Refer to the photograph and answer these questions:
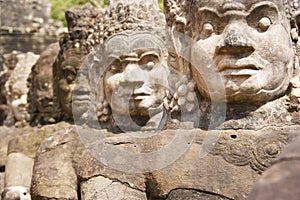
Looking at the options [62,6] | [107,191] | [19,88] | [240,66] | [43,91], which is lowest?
[19,88]

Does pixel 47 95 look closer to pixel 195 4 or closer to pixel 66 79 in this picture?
pixel 66 79

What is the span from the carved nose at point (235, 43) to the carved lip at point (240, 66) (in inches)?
1.9

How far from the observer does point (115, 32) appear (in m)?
5.60

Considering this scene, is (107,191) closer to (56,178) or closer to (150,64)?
(56,178)

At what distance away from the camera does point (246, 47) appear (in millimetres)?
3619

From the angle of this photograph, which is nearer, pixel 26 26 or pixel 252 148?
pixel 252 148

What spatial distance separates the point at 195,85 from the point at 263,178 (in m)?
1.74

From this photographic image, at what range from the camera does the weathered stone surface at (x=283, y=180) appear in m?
2.04

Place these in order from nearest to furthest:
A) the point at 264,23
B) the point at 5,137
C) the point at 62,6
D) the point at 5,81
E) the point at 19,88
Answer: the point at 264,23 < the point at 5,137 < the point at 19,88 < the point at 5,81 < the point at 62,6

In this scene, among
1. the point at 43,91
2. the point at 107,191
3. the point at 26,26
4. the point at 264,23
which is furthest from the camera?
the point at 26,26

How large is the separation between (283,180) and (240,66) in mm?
1599

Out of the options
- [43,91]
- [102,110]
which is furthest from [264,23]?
[43,91]

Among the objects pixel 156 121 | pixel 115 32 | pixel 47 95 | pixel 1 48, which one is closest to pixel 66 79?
pixel 47 95

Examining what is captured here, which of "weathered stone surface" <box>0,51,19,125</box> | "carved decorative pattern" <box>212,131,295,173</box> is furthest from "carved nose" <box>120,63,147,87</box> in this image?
"weathered stone surface" <box>0,51,19,125</box>
